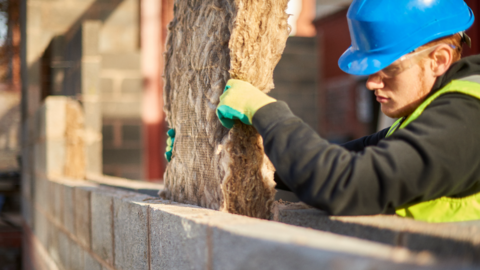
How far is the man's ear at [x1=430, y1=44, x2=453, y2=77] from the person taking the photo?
1431 millimetres

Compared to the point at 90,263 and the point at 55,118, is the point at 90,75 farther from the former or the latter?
the point at 90,263

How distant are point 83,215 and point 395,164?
2.42 meters

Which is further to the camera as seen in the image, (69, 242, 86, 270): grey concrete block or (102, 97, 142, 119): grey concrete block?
(102, 97, 142, 119): grey concrete block

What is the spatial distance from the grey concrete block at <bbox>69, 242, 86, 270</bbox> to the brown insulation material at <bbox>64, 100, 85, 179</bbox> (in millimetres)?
1155

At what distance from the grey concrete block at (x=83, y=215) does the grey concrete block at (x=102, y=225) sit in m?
0.12

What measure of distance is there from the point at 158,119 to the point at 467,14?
19.6ft

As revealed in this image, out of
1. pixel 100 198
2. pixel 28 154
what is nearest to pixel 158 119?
pixel 28 154

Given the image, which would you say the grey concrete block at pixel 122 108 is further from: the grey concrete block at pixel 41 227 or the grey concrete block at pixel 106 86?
the grey concrete block at pixel 41 227

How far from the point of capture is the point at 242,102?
152 centimetres

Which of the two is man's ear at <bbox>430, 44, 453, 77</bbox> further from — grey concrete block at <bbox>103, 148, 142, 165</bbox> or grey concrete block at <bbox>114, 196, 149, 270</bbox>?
grey concrete block at <bbox>103, 148, 142, 165</bbox>

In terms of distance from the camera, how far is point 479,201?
4.54 feet

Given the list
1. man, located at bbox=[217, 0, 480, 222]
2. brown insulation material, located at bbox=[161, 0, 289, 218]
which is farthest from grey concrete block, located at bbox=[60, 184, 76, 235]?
man, located at bbox=[217, 0, 480, 222]

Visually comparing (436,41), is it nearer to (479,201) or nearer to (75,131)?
(479,201)

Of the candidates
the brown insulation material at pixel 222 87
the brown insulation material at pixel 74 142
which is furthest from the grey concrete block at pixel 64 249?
the brown insulation material at pixel 222 87
